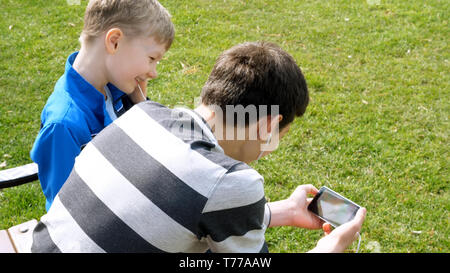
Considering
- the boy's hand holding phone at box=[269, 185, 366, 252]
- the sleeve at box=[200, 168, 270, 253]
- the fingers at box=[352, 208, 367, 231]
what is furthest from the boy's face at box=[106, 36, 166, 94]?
the fingers at box=[352, 208, 367, 231]

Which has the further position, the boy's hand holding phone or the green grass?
the green grass

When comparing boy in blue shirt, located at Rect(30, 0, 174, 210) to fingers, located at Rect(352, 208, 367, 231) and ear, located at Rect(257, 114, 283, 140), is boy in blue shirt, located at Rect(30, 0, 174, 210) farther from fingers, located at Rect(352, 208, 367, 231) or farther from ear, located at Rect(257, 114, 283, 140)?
fingers, located at Rect(352, 208, 367, 231)

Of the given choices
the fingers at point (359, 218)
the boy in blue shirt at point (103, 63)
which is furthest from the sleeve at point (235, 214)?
the boy in blue shirt at point (103, 63)

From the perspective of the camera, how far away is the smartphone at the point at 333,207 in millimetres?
2125

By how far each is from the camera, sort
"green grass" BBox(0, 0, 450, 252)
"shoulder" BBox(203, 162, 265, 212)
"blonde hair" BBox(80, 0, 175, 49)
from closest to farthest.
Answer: "shoulder" BBox(203, 162, 265, 212) → "blonde hair" BBox(80, 0, 175, 49) → "green grass" BBox(0, 0, 450, 252)

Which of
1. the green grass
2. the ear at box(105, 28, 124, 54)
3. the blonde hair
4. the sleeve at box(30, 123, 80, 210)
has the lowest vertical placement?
the green grass

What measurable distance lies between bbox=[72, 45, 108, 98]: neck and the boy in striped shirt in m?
0.68

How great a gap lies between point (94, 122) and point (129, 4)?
61 cm

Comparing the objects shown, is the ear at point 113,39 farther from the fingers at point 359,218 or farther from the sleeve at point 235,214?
the fingers at point 359,218

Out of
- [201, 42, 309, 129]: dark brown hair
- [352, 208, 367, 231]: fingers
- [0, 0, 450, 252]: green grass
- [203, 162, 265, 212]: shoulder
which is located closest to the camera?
[203, 162, 265, 212]: shoulder

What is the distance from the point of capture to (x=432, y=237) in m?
3.04

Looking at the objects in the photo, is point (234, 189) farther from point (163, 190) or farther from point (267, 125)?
point (267, 125)

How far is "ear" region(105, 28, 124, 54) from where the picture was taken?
2150 millimetres
